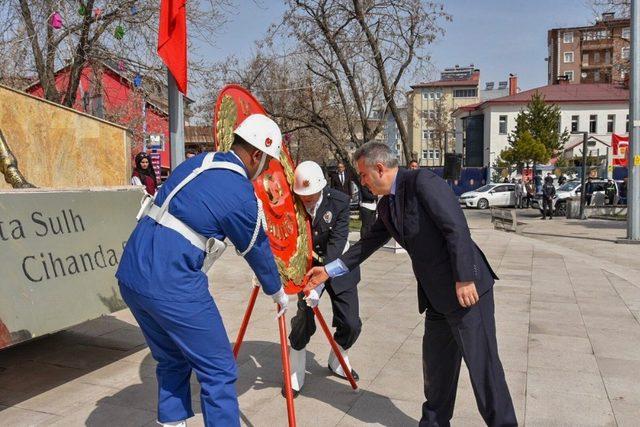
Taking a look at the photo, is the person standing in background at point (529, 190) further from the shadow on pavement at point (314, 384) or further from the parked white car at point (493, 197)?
the shadow on pavement at point (314, 384)

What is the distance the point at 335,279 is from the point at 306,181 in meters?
0.96

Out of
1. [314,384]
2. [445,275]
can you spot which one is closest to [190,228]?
[445,275]

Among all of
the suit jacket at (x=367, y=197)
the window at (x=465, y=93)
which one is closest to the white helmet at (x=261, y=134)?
the suit jacket at (x=367, y=197)

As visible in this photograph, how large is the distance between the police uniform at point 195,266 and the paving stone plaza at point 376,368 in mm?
1246

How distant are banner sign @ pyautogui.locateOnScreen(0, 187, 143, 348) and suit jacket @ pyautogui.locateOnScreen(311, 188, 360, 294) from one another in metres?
1.86

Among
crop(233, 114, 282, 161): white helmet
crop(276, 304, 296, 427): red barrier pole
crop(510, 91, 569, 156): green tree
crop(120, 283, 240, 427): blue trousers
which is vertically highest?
crop(510, 91, 569, 156): green tree

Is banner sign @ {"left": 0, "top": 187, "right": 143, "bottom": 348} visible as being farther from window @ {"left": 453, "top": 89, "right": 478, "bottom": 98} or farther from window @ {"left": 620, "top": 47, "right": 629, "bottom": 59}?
window @ {"left": 453, "top": 89, "right": 478, "bottom": 98}

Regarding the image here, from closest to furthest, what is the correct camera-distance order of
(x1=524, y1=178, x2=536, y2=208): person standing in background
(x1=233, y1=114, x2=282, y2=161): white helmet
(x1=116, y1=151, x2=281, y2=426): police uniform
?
(x1=116, y1=151, x2=281, y2=426): police uniform < (x1=233, y1=114, x2=282, y2=161): white helmet < (x1=524, y1=178, x2=536, y2=208): person standing in background

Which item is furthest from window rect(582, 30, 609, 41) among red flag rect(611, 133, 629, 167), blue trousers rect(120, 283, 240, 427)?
blue trousers rect(120, 283, 240, 427)

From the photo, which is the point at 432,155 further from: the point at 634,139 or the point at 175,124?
the point at 175,124

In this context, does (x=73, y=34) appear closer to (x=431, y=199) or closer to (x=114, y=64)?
(x=114, y=64)

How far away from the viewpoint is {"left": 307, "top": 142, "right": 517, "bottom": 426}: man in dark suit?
2.95m

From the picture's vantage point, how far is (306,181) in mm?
3752

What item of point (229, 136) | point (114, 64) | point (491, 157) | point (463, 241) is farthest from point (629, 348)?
point (491, 157)
